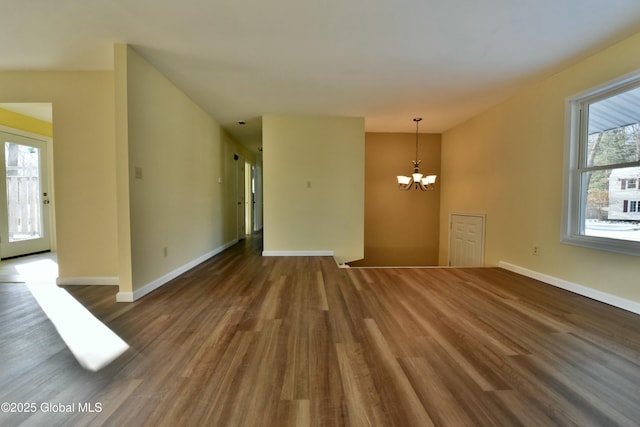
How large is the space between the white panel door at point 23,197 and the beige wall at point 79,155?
5.46ft

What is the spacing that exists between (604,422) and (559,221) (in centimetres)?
259

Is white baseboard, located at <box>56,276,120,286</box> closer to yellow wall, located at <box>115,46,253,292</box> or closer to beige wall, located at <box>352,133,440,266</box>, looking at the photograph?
yellow wall, located at <box>115,46,253,292</box>

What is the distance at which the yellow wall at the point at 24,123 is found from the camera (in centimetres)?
387

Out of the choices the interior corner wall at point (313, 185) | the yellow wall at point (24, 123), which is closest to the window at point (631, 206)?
the interior corner wall at point (313, 185)

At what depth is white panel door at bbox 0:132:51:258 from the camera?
3967 millimetres

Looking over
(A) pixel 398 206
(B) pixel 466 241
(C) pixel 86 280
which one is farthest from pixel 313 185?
(C) pixel 86 280

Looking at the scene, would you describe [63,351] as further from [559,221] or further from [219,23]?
[559,221]

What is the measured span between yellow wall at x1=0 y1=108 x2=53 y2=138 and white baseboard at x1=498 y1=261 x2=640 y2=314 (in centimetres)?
791

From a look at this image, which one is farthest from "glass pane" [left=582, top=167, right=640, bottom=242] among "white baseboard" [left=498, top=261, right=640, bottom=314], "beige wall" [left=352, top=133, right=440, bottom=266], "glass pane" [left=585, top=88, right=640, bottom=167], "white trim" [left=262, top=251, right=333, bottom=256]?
"white trim" [left=262, top=251, right=333, bottom=256]

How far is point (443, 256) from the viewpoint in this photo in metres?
5.67

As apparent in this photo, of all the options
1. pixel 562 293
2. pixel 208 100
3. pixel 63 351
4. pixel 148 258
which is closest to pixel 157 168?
pixel 148 258

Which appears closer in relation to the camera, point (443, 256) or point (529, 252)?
point (529, 252)

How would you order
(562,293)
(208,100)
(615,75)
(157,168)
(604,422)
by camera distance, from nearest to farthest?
(604,422) → (615,75) → (562,293) → (157,168) → (208,100)

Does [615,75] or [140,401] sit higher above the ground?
[615,75]
